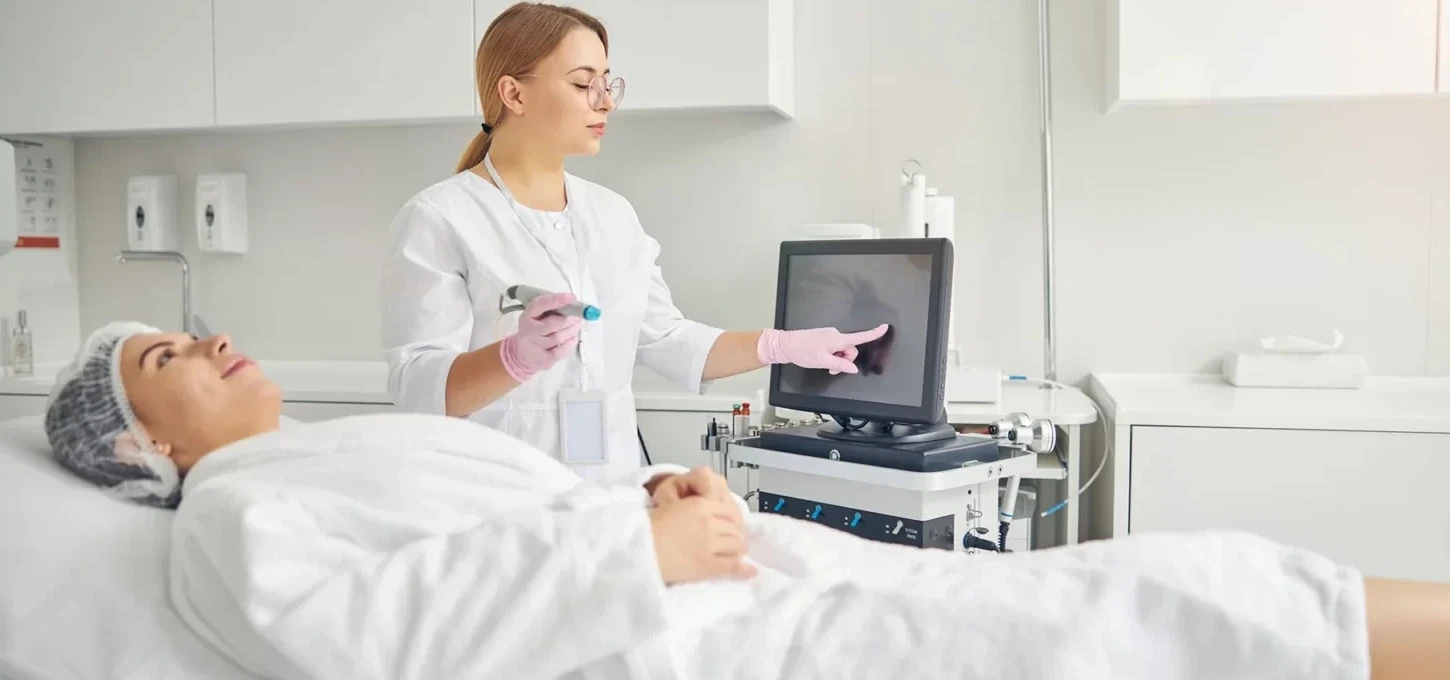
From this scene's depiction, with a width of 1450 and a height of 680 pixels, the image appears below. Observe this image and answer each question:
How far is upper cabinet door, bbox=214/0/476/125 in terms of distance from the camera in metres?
2.62

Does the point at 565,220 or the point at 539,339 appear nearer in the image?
the point at 539,339

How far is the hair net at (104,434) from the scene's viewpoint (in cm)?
123

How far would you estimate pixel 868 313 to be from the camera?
5.85 ft

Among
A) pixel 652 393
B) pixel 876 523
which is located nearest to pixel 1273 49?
pixel 876 523

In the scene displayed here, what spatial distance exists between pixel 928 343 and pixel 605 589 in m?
0.77

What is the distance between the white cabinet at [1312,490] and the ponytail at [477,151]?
50.4 inches

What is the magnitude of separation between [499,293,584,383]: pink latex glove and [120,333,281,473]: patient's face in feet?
1.11

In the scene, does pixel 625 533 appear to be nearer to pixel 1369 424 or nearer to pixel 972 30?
pixel 1369 424

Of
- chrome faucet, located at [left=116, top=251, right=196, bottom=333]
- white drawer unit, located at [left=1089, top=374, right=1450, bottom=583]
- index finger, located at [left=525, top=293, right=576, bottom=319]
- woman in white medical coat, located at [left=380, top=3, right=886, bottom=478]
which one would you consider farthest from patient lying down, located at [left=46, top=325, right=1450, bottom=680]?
chrome faucet, located at [left=116, top=251, right=196, bottom=333]

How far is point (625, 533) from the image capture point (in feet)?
3.62

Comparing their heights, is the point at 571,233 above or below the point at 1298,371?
above

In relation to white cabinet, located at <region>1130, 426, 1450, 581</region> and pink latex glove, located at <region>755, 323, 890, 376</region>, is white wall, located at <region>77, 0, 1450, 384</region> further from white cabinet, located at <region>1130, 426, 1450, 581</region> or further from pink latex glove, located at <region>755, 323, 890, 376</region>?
pink latex glove, located at <region>755, 323, 890, 376</region>

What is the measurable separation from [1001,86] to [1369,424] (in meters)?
1.08

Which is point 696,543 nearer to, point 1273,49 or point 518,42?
point 518,42
